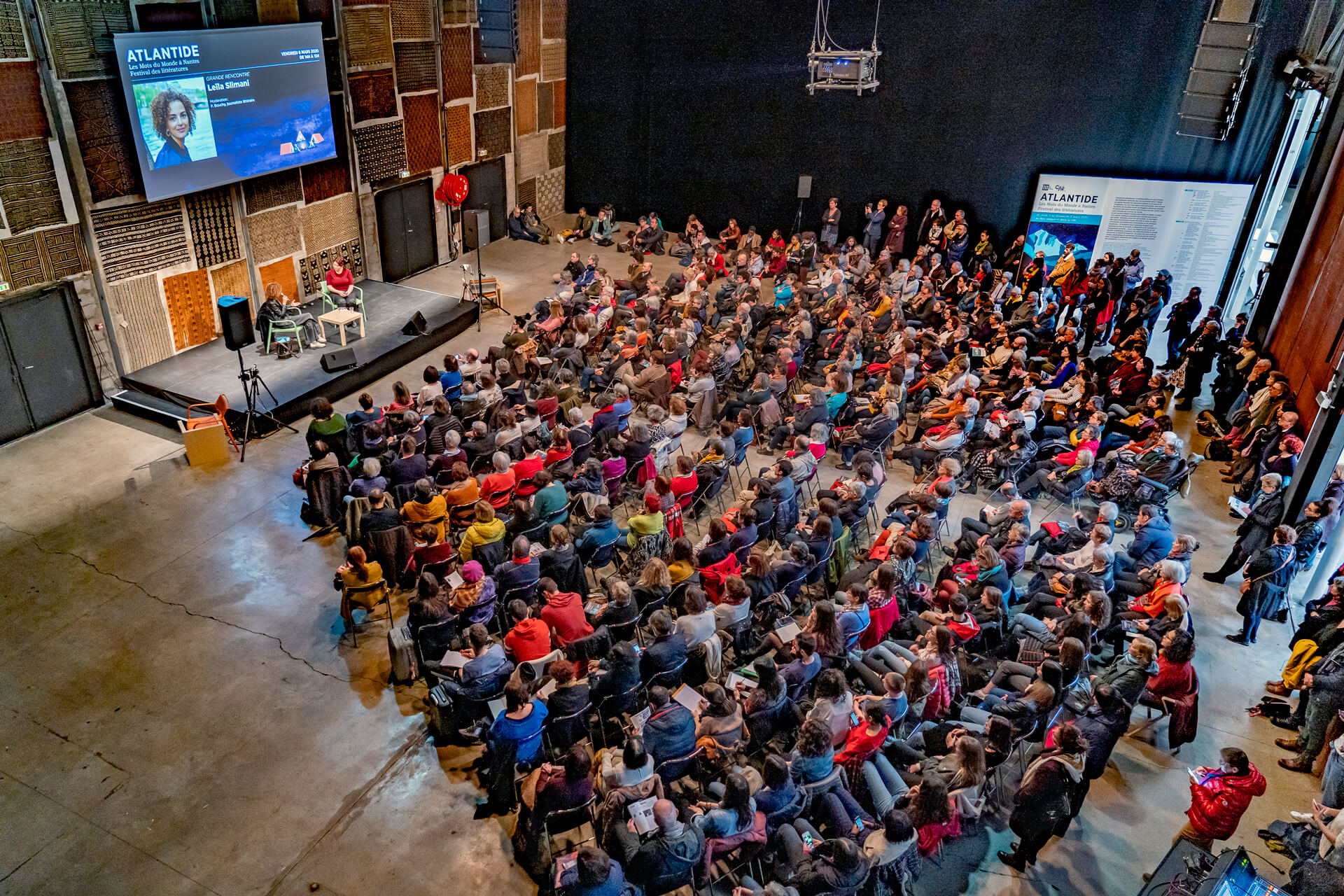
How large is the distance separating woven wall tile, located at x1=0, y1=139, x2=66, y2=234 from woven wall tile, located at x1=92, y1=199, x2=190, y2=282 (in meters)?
0.51

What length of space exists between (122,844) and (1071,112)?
16.1 meters

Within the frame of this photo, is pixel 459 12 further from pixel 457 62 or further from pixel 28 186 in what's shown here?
pixel 28 186

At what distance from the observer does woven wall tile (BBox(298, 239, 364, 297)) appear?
509 inches

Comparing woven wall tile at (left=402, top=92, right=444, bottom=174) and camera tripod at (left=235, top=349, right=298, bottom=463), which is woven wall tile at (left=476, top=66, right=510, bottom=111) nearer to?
woven wall tile at (left=402, top=92, right=444, bottom=174)

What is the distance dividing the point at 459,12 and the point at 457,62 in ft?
2.50

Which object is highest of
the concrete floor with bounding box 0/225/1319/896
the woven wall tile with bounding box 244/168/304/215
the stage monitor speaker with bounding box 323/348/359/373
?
the woven wall tile with bounding box 244/168/304/215

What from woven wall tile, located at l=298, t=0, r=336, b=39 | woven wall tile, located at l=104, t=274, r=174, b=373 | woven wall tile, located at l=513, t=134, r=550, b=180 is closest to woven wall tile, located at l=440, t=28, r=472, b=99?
woven wall tile, located at l=513, t=134, r=550, b=180

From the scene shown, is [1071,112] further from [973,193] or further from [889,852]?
[889,852]

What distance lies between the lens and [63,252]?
9586 mm

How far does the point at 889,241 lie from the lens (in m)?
16.8

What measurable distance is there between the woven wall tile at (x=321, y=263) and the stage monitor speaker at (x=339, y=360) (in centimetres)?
209

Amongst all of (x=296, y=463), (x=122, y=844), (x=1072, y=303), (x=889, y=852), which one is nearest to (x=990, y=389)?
(x=1072, y=303)

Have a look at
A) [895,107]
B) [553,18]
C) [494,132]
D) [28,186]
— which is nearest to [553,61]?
[553,18]

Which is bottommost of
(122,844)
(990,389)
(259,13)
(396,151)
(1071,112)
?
(122,844)
